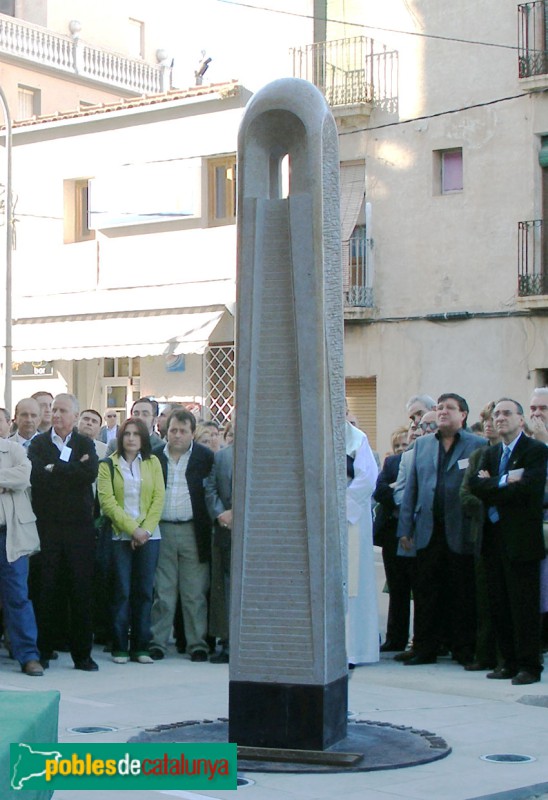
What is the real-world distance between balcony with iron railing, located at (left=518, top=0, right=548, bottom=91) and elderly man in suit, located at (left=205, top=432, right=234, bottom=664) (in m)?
17.7

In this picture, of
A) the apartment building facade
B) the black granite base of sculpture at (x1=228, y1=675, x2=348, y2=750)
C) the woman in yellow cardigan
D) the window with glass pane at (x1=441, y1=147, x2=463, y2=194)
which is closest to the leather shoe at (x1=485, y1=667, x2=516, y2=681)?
the woman in yellow cardigan

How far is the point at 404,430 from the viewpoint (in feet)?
44.4

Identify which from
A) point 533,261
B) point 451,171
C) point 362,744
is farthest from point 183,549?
point 451,171

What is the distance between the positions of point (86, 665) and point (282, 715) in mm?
3696

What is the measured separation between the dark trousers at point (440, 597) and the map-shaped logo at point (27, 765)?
5.68 metres

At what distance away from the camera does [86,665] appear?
10969 millimetres

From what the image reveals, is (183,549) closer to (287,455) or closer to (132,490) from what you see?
(132,490)

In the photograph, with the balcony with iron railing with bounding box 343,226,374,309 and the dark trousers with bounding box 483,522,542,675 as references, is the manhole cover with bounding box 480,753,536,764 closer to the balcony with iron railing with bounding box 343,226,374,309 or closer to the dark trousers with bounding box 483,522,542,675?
the dark trousers with bounding box 483,522,542,675

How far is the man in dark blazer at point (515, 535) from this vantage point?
10.2m

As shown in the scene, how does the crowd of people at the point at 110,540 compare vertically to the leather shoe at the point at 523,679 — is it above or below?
above

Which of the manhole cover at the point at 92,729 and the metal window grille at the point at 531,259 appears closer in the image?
the manhole cover at the point at 92,729

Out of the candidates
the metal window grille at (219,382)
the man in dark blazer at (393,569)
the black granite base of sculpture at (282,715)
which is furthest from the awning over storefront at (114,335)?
the black granite base of sculpture at (282,715)

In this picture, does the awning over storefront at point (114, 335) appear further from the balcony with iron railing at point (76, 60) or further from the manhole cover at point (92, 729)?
the manhole cover at point (92, 729)

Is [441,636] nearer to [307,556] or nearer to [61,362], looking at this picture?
[307,556]
